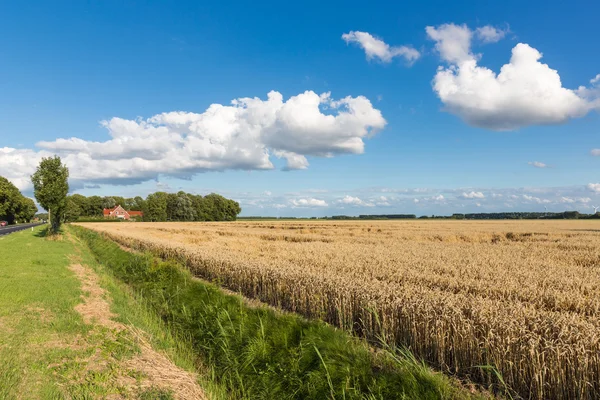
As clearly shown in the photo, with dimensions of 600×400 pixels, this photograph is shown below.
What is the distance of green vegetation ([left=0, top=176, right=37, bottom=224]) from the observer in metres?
102

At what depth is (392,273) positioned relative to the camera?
13211 millimetres

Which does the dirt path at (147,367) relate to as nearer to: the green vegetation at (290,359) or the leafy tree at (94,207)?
the green vegetation at (290,359)

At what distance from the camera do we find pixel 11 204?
370 ft

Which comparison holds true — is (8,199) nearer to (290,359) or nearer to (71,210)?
(71,210)

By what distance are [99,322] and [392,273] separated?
9.49 meters

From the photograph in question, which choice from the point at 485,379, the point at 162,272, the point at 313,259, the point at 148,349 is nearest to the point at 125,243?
the point at 162,272

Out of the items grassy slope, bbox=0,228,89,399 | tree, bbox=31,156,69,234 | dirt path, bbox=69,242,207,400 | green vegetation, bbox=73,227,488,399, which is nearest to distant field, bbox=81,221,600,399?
green vegetation, bbox=73,227,488,399

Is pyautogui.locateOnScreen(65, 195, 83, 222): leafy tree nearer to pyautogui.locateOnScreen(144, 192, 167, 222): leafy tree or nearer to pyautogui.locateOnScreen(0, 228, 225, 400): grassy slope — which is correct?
pyautogui.locateOnScreen(144, 192, 167, 222): leafy tree

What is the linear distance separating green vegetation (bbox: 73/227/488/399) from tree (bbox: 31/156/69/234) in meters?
39.8

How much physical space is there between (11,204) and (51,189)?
296 feet

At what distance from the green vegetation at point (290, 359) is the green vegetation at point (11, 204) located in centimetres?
11626

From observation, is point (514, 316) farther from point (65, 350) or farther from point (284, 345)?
point (65, 350)

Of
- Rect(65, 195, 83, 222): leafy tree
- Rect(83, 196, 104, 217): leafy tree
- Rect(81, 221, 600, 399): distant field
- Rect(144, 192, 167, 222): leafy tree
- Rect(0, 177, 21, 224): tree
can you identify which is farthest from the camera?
Rect(83, 196, 104, 217): leafy tree

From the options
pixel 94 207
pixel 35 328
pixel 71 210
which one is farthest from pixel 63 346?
pixel 94 207
